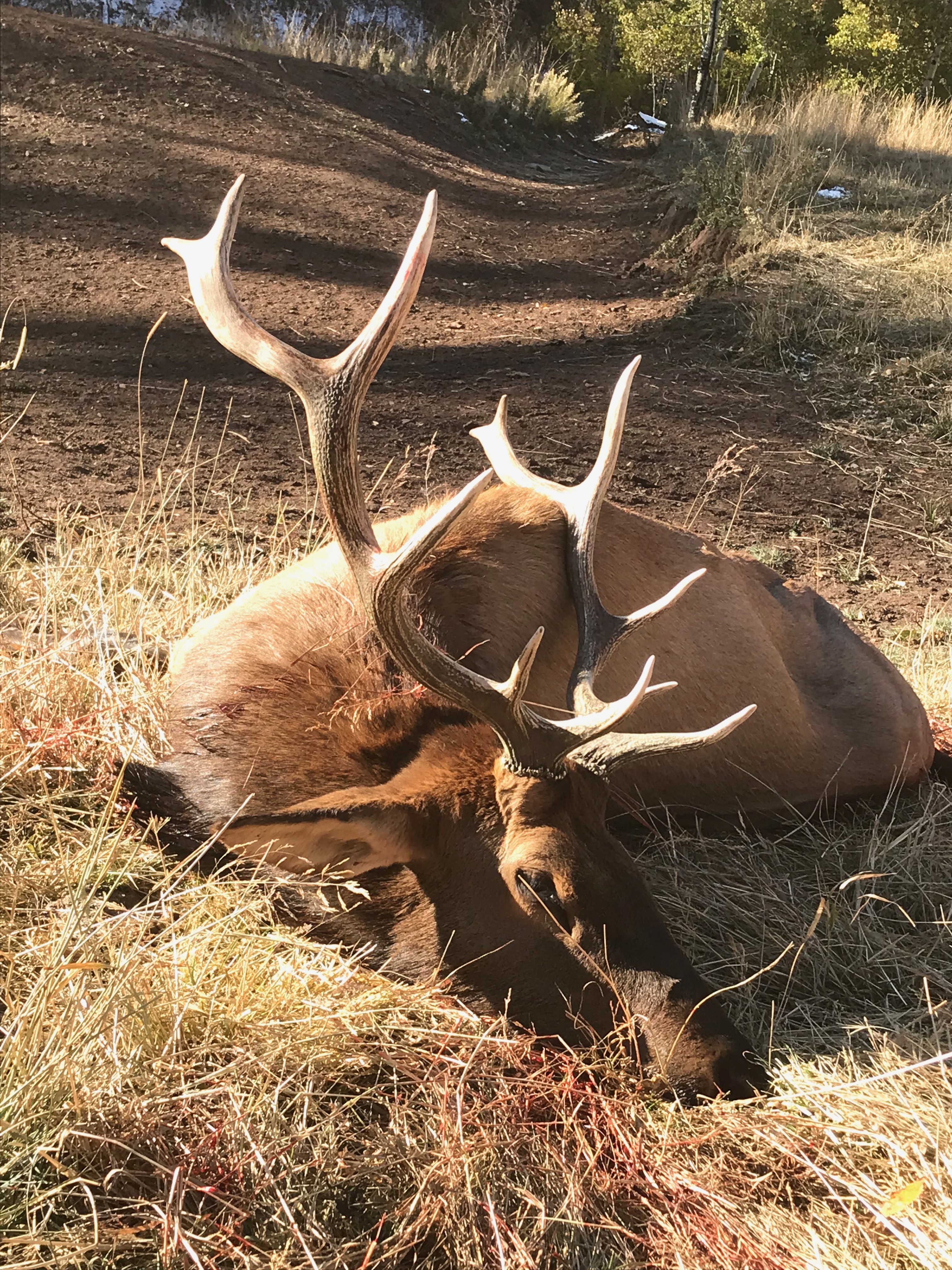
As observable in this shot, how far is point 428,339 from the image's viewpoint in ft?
30.3

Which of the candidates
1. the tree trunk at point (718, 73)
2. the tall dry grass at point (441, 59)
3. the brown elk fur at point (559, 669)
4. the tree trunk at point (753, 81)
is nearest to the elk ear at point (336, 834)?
the brown elk fur at point (559, 669)

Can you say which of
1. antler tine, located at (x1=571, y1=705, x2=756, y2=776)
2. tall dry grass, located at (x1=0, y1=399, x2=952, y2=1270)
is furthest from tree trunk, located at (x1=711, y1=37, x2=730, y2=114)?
antler tine, located at (x1=571, y1=705, x2=756, y2=776)

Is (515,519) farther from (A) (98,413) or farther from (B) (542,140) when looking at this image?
(B) (542,140)

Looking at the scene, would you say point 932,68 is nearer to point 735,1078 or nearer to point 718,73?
point 718,73

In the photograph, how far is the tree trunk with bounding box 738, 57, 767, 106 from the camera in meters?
20.0

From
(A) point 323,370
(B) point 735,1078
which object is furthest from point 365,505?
(B) point 735,1078

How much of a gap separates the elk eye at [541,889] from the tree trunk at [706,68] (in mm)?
22377

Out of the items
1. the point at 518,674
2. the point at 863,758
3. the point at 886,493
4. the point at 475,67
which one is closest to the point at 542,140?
the point at 475,67

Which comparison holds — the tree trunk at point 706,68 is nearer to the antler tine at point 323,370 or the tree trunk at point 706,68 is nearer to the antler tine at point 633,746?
the antler tine at point 323,370

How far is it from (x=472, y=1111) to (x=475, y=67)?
67.2 ft

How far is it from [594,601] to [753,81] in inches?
781

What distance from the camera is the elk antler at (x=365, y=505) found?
8.41 feet

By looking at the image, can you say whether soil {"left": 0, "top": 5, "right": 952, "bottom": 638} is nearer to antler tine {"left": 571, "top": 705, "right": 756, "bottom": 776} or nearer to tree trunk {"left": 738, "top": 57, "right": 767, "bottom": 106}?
antler tine {"left": 571, "top": 705, "right": 756, "bottom": 776}

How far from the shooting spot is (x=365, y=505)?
289cm
